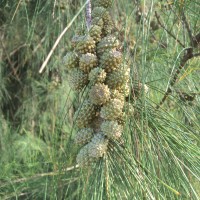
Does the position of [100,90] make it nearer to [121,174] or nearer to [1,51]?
[121,174]

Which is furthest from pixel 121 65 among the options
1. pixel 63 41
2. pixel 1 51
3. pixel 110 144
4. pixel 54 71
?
pixel 54 71

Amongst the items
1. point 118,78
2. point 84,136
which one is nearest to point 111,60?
point 118,78

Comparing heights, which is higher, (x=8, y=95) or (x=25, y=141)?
(x=8, y=95)

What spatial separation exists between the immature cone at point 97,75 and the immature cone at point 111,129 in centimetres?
7

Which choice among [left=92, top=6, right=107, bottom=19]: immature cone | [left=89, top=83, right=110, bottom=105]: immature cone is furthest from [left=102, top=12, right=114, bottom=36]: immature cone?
[left=89, top=83, right=110, bottom=105]: immature cone

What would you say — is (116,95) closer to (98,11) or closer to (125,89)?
(125,89)

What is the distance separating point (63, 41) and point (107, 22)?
2.90 ft

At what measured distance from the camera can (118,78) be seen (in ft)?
2.19

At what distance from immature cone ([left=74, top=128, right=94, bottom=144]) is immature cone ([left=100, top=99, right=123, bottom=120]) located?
0.04 m

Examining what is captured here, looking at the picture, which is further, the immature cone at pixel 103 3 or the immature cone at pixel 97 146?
the immature cone at pixel 103 3

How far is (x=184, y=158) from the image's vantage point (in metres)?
0.72

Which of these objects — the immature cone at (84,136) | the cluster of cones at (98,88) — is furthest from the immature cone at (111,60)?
the immature cone at (84,136)

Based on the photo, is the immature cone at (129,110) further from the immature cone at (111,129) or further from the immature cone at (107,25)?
the immature cone at (107,25)

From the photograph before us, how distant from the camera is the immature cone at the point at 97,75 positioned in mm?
665
